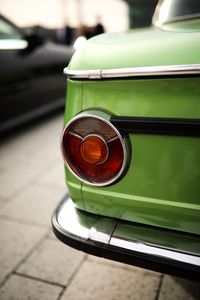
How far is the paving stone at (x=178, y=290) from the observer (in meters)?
1.62

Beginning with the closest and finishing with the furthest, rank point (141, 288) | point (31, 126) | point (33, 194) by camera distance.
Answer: point (141, 288), point (33, 194), point (31, 126)

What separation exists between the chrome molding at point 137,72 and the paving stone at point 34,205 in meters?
1.45

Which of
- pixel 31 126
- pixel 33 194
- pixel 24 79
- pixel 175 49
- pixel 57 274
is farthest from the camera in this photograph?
pixel 31 126

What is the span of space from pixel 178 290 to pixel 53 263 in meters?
0.74

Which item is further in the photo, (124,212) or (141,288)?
(141,288)

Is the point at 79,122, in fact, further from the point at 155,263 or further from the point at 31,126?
the point at 31,126

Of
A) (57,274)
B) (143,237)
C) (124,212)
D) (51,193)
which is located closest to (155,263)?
(143,237)

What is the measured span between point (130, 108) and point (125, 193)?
33cm

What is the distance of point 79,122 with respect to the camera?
119 cm

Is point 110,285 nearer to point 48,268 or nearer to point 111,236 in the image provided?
point 48,268

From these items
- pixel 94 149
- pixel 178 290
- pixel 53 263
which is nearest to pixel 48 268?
pixel 53 263

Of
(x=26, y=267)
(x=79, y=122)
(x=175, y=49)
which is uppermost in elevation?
(x=175, y=49)

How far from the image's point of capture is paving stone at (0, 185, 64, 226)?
241 cm

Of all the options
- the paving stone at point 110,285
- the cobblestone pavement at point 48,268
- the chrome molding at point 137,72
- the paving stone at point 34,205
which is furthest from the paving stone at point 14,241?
the chrome molding at point 137,72
